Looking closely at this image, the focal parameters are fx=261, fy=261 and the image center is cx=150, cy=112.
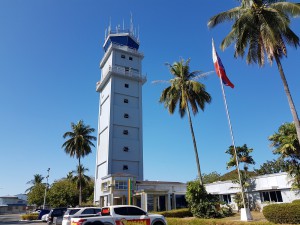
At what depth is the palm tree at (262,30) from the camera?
21.4m

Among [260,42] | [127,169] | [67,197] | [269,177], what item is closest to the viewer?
[260,42]

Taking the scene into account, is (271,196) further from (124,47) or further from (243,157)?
(124,47)

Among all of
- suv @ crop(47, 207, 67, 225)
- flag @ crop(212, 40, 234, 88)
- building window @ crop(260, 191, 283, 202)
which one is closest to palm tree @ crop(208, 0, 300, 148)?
flag @ crop(212, 40, 234, 88)

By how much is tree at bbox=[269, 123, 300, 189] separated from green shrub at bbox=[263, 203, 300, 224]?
30.1 feet

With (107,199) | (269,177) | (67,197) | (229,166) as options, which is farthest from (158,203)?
(67,197)

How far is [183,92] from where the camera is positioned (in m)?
32.7

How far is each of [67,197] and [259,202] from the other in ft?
152

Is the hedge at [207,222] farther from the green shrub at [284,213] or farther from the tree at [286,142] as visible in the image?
the tree at [286,142]

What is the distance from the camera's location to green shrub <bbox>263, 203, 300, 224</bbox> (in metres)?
17.9

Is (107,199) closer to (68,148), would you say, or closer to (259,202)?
(68,148)

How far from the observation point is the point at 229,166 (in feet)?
108

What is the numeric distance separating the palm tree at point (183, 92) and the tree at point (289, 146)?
9.22 m

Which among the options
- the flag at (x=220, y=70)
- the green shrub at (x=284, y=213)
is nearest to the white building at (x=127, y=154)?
the green shrub at (x=284, y=213)

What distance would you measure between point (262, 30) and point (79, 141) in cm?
4243
